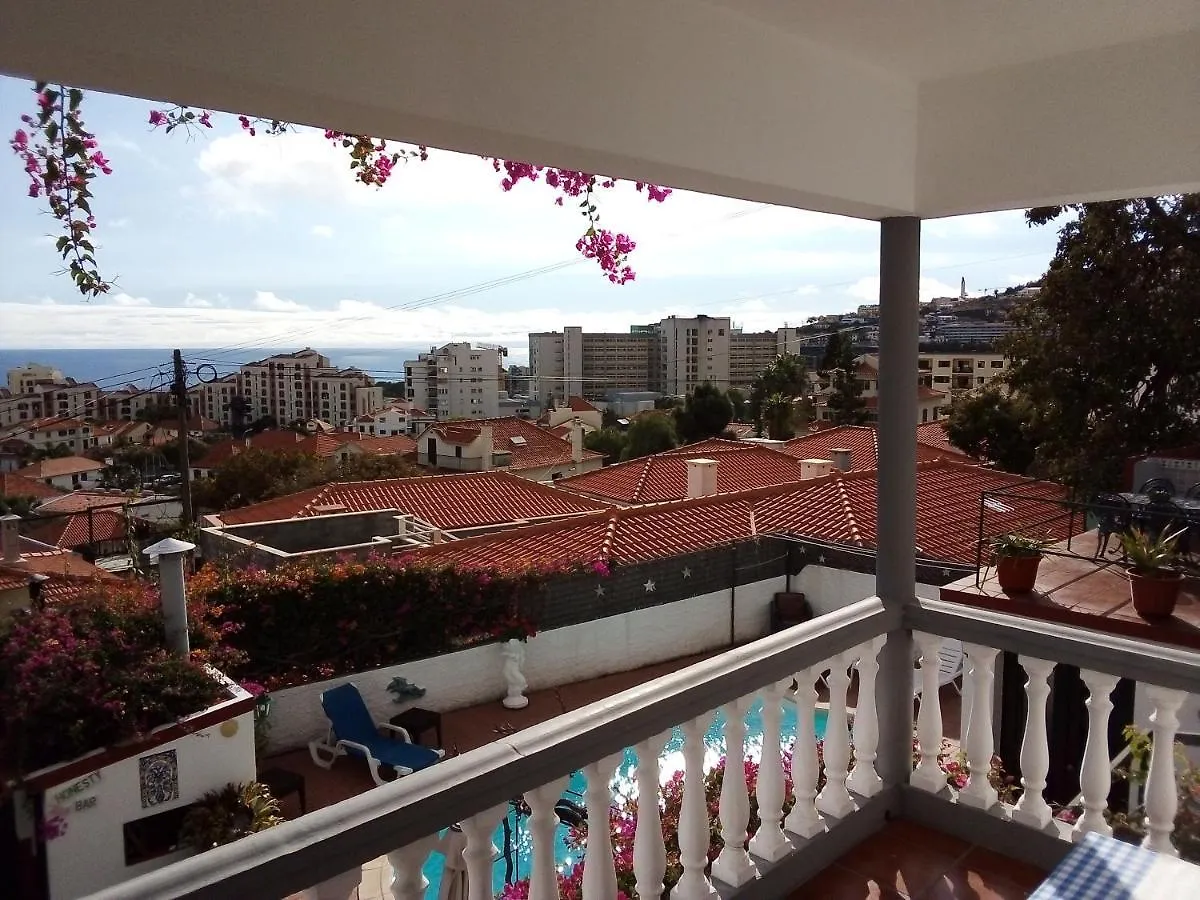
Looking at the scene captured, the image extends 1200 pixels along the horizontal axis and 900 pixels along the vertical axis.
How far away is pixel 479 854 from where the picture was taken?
50.9 inches

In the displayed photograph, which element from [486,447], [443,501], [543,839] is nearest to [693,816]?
[543,839]

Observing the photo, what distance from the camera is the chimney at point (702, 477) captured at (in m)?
12.8

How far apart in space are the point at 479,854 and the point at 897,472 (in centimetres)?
148

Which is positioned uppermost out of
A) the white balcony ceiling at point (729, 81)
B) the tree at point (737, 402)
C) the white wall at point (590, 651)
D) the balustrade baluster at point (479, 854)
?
the white balcony ceiling at point (729, 81)

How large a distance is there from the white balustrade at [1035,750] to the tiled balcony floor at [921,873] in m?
0.13

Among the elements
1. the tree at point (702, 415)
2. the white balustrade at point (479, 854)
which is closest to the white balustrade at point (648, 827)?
the white balustrade at point (479, 854)

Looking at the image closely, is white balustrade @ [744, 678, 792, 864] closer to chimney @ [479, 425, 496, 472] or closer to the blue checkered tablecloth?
the blue checkered tablecloth

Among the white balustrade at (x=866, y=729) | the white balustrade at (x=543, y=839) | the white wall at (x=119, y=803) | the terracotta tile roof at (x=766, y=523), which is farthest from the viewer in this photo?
the terracotta tile roof at (x=766, y=523)

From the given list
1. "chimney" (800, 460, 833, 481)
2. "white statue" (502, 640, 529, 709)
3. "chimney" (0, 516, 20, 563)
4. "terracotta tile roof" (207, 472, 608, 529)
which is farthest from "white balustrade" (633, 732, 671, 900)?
"chimney" (800, 460, 833, 481)

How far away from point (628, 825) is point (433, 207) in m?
1.94

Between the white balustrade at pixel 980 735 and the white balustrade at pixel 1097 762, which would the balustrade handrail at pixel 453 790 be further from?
→ the white balustrade at pixel 1097 762

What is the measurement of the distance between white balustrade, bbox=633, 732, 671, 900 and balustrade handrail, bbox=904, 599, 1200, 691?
1.03m

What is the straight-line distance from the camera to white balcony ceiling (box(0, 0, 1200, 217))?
962 millimetres

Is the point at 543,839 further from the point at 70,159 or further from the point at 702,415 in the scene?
the point at 702,415
